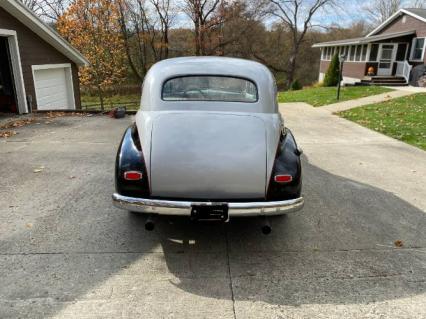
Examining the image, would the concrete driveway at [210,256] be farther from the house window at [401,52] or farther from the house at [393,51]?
the house window at [401,52]

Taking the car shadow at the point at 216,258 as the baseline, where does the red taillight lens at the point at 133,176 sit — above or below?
above

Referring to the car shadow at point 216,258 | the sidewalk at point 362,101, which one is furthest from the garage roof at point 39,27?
the sidewalk at point 362,101

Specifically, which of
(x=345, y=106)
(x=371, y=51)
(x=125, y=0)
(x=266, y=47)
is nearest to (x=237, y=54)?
(x=266, y=47)

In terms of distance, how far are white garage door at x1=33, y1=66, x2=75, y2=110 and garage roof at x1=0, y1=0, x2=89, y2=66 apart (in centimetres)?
74

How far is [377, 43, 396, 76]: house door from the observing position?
24484 mm

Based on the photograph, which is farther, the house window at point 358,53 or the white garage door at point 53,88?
the house window at point 358,53

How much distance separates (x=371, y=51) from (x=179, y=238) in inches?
1011

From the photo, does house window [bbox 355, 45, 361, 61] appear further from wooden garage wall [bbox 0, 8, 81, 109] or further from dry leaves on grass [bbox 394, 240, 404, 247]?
dry leaves on grass [bbox 394, 240, 404, 247]

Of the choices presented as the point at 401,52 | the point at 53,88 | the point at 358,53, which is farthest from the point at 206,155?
the point at 358,53

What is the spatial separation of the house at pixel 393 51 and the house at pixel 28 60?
1889 cm

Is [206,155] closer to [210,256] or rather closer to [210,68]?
[210,256]

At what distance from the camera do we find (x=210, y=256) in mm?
3336

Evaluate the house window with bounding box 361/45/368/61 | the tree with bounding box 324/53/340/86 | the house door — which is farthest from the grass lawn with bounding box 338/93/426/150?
the house window with bounding box 361/45/368/61

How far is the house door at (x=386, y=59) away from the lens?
2448cm
